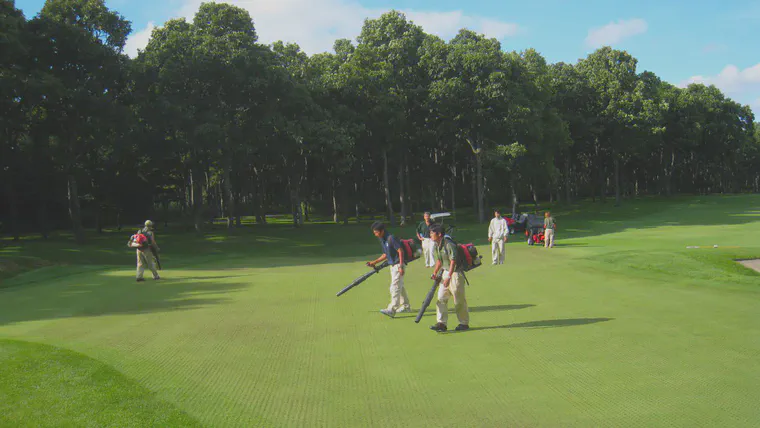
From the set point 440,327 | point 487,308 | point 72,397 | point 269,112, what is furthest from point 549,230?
point 72,397

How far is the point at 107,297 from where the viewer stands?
16891 millimetres

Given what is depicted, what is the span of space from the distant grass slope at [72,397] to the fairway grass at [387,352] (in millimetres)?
35

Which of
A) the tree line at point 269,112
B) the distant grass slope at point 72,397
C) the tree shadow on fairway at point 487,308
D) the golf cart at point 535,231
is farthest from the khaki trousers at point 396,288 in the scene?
the tree line at point 269,112

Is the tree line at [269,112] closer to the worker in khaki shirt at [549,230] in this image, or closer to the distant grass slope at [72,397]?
the worker in khaki shirt at [549,230]

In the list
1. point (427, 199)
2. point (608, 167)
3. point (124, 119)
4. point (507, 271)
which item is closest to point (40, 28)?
Answer: point (124, 119)

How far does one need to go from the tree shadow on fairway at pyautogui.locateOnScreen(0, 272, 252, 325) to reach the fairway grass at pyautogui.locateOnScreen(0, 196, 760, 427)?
4.1 inches

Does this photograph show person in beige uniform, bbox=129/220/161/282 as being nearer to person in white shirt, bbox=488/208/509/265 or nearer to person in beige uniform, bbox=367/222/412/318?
person in beige uniform, bbox=367/222/412/318

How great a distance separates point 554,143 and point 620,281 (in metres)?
39.9

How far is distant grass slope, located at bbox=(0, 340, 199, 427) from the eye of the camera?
651 centimetres

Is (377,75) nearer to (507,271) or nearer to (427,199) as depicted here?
(507,271)

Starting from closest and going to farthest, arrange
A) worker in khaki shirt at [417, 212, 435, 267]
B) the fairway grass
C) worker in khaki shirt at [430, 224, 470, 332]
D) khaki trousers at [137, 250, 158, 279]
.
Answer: the fairway grass < worker in khaki shirt at [430, 224, 470, 332] < worker in khaki shirt at [417, 212, 435, 267] < khaki trousers at [137, 250, 158, 279]

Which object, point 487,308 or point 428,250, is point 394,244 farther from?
point 428,250

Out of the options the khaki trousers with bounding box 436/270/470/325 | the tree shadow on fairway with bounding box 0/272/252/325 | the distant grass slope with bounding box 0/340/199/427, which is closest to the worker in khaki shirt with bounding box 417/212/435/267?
the tree shadow on fairway with bounding box 0/272/252/325

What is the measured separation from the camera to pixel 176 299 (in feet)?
53.1
